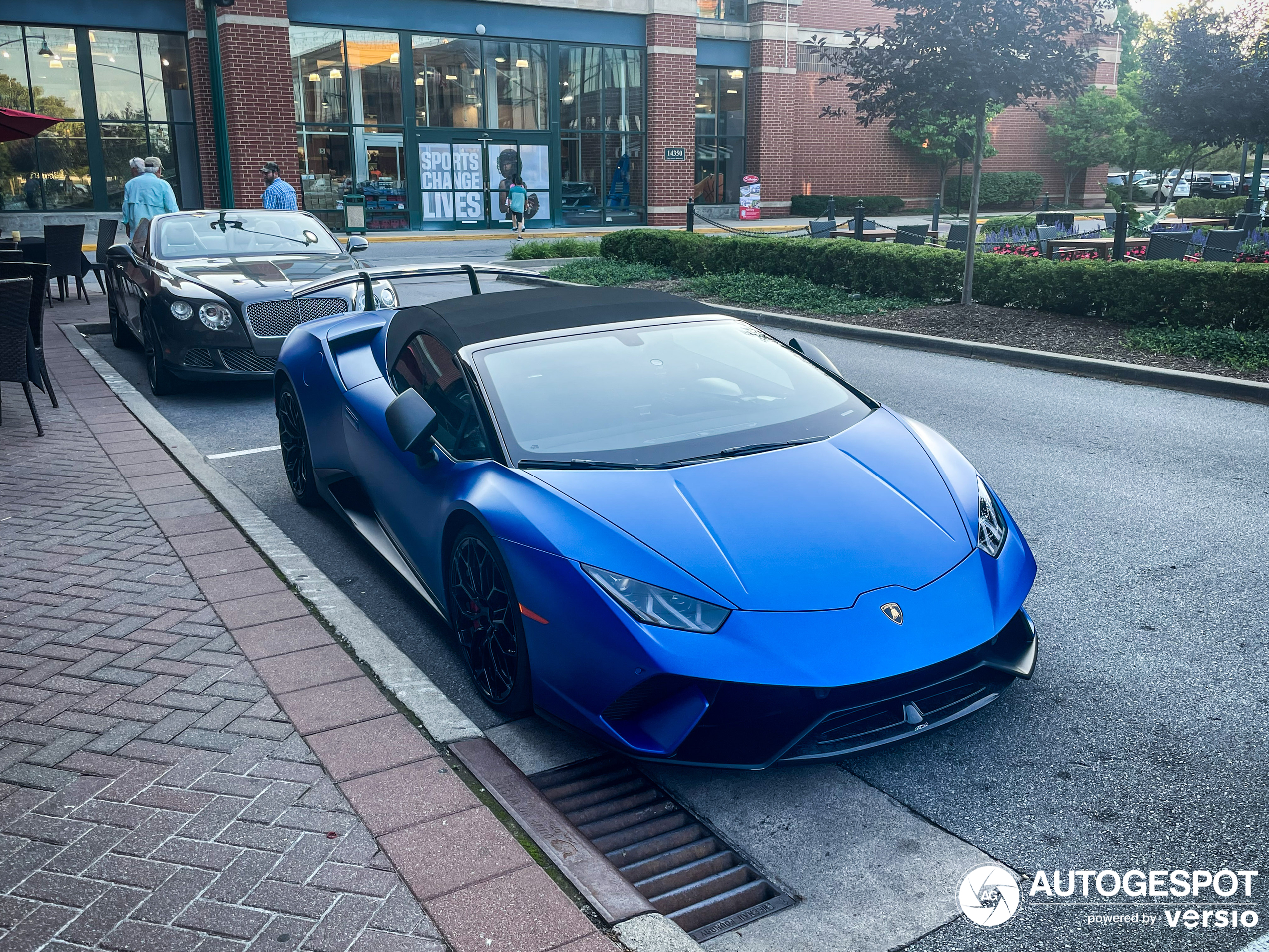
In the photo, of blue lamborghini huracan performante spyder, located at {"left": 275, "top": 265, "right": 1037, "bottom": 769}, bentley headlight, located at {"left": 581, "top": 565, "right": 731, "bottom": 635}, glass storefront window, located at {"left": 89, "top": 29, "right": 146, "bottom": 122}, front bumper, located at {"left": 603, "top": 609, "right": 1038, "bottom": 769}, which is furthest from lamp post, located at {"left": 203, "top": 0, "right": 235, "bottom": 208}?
front bumper, located at {"left": 603, "top": 609, "right": 1038, "bottom": 769}

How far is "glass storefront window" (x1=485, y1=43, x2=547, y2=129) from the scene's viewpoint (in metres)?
32.9

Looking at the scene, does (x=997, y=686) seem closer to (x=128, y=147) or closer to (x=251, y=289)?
(x=251, y=289)

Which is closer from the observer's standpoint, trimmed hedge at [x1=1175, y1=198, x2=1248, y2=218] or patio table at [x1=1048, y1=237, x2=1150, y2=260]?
patio table at [x1=1048, y1=237, x2=1150, y2=260]

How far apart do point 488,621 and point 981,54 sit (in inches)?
442

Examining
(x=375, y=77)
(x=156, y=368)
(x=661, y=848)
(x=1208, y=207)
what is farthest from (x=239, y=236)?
(x=1208, y=207)

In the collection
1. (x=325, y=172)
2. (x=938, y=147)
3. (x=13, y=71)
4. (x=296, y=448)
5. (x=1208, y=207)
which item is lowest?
(x=296, y=448)

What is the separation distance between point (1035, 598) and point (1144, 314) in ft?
26.0

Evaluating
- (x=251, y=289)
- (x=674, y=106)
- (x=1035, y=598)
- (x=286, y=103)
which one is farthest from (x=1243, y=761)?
(x=674, y=106)

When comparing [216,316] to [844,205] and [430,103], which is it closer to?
[430,103]

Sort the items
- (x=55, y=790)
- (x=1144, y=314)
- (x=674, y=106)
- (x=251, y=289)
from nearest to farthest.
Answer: (x=55, y=790)
(x=251, y=289)
(x=1144, y=314)
(x=674, y=106)

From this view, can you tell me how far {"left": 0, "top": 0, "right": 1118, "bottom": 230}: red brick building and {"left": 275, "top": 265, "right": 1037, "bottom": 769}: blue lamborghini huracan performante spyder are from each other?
25.1 m

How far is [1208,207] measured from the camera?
34781 millimetres

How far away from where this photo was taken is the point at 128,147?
29328 millimetres

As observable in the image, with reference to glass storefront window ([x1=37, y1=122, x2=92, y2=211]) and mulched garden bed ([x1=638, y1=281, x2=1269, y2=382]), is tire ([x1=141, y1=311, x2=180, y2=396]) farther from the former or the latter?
glass storefront window ([x1=37, y1=122, x2=92, y2=211])
